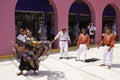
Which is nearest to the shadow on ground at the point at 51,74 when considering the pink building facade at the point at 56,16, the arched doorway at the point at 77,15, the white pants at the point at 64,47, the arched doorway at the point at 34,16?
the white pants at the point at 64,47

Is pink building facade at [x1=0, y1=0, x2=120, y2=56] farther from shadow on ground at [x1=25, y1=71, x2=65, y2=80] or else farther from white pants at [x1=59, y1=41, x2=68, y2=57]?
shadow on ground at [x1=25, y1=71, x2=65, y2=80]

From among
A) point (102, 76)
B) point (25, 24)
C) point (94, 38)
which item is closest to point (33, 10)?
point (25, 24)

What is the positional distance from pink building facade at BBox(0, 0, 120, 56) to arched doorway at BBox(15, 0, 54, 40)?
2638 millimetres

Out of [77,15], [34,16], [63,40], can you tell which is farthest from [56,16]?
[77,15]

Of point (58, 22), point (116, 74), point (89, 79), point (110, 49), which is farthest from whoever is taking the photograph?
point (58, 22)

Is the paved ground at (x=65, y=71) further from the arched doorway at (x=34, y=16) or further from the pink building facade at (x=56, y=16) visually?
the arched doorway at (x=34, y=16)

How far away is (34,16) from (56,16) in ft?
11.0

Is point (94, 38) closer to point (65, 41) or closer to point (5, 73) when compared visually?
point (65, 41)

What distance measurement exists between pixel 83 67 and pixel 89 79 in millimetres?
1691

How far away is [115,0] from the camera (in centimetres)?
1748

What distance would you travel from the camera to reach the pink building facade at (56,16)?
1118 centimetres

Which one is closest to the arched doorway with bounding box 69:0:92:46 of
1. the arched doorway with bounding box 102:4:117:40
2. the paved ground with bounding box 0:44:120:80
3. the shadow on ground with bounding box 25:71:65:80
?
the arched doorway with bounding box 102:4:117:40

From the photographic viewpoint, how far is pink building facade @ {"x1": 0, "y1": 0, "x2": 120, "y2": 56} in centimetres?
1118

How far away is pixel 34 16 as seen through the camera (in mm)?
16344
